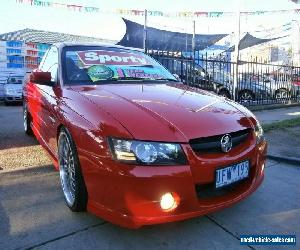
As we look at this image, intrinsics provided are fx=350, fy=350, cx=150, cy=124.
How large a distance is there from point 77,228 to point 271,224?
1.56m

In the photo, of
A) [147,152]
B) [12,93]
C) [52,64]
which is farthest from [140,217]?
[12,93]

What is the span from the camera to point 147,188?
7.52ft

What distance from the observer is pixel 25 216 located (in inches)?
116

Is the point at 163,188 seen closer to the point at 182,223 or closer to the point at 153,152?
the point at 153,152

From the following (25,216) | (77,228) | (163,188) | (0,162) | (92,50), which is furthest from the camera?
(0,162)

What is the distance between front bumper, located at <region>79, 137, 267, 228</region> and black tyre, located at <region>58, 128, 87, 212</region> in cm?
18

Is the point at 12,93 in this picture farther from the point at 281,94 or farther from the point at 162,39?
the point at 281,94

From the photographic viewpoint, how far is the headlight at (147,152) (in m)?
2.33

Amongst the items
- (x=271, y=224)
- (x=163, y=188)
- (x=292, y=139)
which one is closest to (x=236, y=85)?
(x=292, y=139)

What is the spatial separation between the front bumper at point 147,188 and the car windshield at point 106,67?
1251 millimetres

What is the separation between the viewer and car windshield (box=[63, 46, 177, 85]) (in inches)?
142

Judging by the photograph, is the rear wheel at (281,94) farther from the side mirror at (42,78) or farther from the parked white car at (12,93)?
the parked white car at (12,93)

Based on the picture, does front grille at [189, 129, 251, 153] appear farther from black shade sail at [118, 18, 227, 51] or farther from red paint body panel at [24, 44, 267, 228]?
black shade sail at [118, 18, 227, 51]

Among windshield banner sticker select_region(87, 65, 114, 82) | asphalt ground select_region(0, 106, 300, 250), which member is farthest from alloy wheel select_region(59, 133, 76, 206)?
windshield banner sticker select_region(87, 65, 114, 82)
